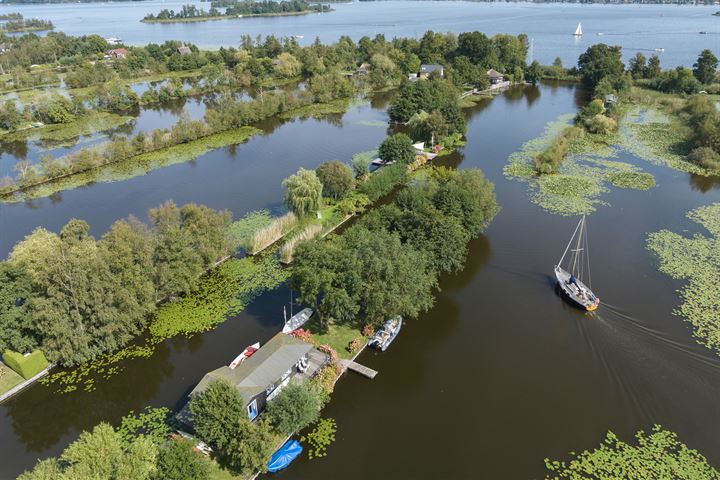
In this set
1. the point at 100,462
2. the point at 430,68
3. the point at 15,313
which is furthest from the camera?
the point at 430,68

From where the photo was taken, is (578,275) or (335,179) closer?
(578,275)

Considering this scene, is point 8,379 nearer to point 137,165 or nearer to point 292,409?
point 292,409

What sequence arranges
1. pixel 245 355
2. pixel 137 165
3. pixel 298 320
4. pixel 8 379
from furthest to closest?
pixel 137 165 → pixel 298 320 → pixel 245 355 → pixel 8 379

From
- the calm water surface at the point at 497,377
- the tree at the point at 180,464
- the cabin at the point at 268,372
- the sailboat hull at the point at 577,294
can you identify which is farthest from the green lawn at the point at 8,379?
the sailboat hull at the point at 577,294

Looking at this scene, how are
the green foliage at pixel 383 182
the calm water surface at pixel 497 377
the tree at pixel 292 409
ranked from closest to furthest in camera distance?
the tree at pixel 292 409
the calm water surface at pixel 497 377
the green foliage at pixel 383 182

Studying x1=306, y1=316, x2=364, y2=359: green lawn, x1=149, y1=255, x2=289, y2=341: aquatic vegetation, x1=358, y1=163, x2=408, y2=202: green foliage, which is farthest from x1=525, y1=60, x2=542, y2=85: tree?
x1=306, y1=316, x2=364, y2=359: green lawn

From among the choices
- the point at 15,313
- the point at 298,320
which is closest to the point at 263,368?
the point at 298,320

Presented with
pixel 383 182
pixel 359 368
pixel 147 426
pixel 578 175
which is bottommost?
pixel 147 426

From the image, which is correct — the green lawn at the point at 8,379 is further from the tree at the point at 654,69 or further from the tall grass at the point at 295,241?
the tree at the point at 654,69
